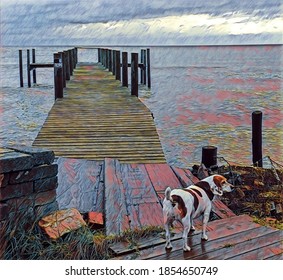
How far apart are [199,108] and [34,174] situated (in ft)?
33.0

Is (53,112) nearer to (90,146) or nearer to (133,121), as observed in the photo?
(133,121)

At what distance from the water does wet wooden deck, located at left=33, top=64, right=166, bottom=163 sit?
Answer: 652 millimetres

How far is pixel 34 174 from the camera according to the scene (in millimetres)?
2992

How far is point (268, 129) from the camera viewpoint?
308 inches

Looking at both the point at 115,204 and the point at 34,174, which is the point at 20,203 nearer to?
the point at 34,174

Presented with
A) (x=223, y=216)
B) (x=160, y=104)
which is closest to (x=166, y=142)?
(x=160, y=104)

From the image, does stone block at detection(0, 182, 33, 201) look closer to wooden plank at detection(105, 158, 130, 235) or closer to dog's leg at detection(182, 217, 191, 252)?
wooden plank at detection(105, 158, 130, 235)

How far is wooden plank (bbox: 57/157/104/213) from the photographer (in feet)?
11.2

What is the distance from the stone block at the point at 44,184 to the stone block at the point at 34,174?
21 millimetres

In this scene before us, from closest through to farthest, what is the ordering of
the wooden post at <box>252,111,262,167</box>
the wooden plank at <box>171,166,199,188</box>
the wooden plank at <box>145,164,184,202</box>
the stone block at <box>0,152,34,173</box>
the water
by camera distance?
the stone block at <box>0,152,34,173</box>
the wooden plank at <box>145,164,184,202</box>
the wooden plank at <box>171,166,199,188</box>
the wooden post at <box>252,111,262,167</box>
the water

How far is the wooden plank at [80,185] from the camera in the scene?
11.2 feet

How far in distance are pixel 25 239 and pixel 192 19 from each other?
167 centimetres

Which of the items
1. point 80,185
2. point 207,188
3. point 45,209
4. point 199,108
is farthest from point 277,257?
point 199,108

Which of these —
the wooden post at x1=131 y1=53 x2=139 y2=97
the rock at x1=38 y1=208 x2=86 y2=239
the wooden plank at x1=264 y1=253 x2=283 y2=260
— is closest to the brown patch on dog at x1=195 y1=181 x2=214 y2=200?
the wooden plank at x1=264 y1=253 x2=283 y2=260
